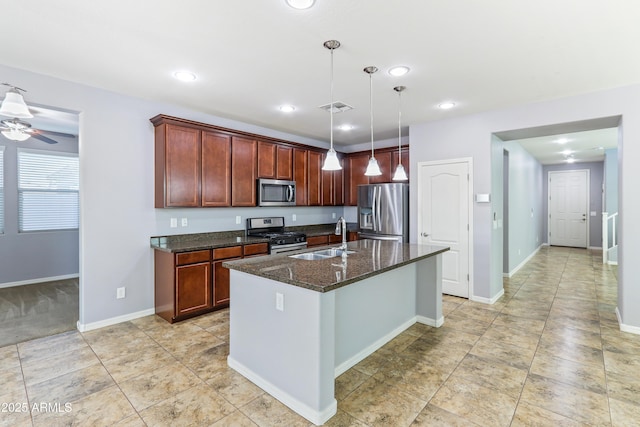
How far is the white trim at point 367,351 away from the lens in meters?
2.59

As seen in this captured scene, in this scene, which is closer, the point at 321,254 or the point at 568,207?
the point at 321,254

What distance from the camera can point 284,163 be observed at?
5172 mm

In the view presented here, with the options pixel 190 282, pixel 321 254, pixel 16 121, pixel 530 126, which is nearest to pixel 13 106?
pixel 16 121

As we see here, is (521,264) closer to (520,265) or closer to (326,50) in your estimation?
(520,265)

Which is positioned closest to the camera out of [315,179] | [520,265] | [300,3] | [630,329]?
[300,3]

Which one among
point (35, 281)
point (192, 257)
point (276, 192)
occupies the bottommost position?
point (35, 281)

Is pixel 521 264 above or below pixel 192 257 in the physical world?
below

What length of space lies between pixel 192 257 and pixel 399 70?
2971 millimetres

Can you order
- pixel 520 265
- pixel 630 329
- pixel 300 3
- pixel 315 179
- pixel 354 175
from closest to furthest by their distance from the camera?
pixel 300 3, pixel 630 329, pixel 315 179, pixel 354 175, pixel 520 265

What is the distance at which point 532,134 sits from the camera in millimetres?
4320

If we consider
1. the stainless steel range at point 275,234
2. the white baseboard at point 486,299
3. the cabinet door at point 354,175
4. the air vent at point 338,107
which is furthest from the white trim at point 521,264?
the air vent at point 338,107

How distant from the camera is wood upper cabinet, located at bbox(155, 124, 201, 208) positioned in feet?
12.4

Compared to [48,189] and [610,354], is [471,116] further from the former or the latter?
[48,189]

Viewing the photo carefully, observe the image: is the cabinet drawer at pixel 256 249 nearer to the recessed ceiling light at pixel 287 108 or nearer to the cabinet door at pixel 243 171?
the cabinet door at pixel 243 171
